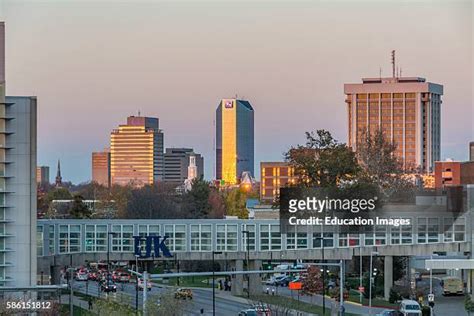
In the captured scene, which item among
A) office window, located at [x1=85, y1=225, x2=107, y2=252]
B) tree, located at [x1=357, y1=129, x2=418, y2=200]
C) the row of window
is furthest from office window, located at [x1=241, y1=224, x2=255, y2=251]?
tree, located at [x1=357, y1=129, x2=418, y2=200]

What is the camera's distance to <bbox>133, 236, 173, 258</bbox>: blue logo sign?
9069 cm

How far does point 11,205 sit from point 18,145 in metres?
3.07

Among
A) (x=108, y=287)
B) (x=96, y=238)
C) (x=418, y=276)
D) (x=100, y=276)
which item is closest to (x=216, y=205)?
(x=100, y=276)

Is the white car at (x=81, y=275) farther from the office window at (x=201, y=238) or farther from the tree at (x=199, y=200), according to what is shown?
the tree at (x=199, y=200)

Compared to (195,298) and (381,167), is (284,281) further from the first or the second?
(381,167)

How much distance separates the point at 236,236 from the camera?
95.2 metres

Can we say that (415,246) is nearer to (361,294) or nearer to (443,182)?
(361,294)

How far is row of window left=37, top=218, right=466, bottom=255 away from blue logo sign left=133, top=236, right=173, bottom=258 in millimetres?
2526

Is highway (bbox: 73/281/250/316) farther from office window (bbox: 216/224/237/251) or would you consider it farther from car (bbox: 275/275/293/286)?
car (bbox: 275/275/293/286)

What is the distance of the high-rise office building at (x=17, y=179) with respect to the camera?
70.7 meters

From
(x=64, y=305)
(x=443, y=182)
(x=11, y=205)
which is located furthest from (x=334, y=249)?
(x=443, y=182)

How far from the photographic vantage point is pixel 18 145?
71.4 meters

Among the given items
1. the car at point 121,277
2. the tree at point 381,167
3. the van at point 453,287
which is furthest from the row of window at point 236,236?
the tree at point 381,167

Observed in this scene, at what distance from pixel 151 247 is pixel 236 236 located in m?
6.31
